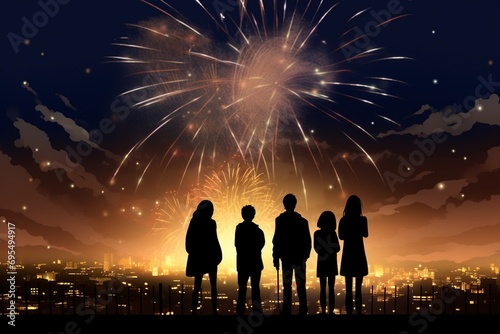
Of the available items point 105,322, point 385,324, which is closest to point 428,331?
point 385,324

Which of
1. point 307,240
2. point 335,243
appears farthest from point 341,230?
point 307,240

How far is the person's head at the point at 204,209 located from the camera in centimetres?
1298

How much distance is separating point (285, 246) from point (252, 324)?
186 centimetres

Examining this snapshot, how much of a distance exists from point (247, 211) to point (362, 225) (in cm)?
242

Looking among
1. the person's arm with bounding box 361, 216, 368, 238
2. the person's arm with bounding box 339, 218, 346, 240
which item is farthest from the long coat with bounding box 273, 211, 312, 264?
the person's arm with bounding box 361, 216, 368, 238

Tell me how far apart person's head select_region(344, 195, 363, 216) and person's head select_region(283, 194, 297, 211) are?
1.10 m

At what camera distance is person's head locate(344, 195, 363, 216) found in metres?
12.8

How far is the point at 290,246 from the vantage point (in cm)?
1302

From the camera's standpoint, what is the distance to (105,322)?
1227cm

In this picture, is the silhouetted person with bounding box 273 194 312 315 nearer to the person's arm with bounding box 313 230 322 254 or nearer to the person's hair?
the person's arm with bounding box 313 230 322 254

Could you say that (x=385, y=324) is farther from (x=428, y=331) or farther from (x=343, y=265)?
(x=343, y=265)

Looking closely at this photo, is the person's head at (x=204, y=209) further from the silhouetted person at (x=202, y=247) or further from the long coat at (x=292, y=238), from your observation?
the long coat at (x=292, y=238)

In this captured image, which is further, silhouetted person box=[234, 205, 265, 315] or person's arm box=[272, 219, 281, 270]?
person's arm box=[272, 219, 281, 270]

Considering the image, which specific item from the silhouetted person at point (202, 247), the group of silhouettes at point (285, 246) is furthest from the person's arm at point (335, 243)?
the silhouetted person at point (202, 247)
